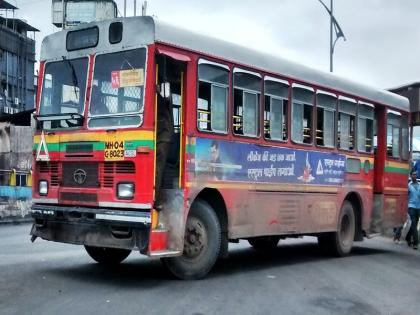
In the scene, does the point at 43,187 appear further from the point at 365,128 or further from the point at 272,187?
the point at 365,128

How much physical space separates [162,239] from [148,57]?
2.34 metres

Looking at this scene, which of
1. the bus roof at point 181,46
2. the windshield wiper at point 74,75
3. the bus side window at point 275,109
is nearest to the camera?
the bus roof at point 181,46

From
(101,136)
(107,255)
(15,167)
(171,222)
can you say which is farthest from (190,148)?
(15,167)

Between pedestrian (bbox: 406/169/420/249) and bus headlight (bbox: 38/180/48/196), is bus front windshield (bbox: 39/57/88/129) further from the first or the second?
pedestrian (bbox: 406/169/420/249)

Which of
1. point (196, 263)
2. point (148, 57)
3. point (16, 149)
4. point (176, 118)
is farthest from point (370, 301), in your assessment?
point (16, 149)

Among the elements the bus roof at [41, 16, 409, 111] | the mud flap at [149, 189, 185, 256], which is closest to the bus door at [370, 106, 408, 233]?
the bus roof at [41, 16, 409, 111]

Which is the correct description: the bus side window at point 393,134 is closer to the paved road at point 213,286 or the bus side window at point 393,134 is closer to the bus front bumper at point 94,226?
the paved road at point 213,286

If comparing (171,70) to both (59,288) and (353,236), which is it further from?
(353,236)

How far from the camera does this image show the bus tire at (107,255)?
32.7ft

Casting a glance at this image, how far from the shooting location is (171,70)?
29.0 feet

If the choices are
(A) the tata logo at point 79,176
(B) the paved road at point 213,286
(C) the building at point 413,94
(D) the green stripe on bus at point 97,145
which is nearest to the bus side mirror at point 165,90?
(D) the green stripe on bus at point 97,145

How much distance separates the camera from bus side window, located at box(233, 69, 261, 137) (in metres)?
9.61

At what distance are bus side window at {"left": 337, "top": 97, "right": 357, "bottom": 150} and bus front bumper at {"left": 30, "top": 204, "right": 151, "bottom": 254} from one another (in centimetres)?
575

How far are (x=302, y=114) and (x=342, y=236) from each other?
308cm
